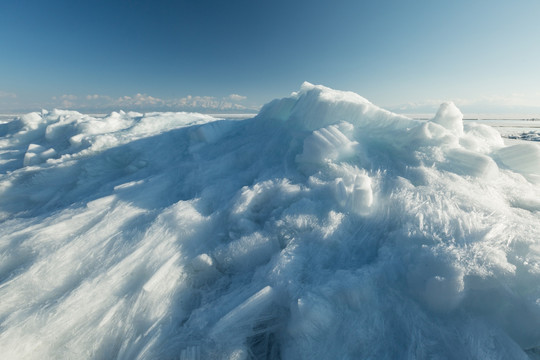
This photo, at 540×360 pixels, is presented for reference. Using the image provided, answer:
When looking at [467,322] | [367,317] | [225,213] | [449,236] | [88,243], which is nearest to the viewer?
[467,322]

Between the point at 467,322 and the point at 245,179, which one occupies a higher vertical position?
the point at 245,179

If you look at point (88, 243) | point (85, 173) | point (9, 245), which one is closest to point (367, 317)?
point (88, 243)

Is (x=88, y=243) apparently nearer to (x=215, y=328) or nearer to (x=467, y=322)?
(x=215, y=328)

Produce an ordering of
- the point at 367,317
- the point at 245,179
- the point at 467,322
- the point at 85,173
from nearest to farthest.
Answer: the point at 467,322, the point at 367,317, the point at 245,179, the point at 85,173

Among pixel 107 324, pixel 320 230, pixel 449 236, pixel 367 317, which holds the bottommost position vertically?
pixel 107 324

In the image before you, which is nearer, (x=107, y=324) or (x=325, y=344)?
(x=325, y=344)

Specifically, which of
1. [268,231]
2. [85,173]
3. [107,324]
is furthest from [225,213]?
[85,173]

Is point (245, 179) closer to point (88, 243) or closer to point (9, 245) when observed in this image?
point (88, 243)
